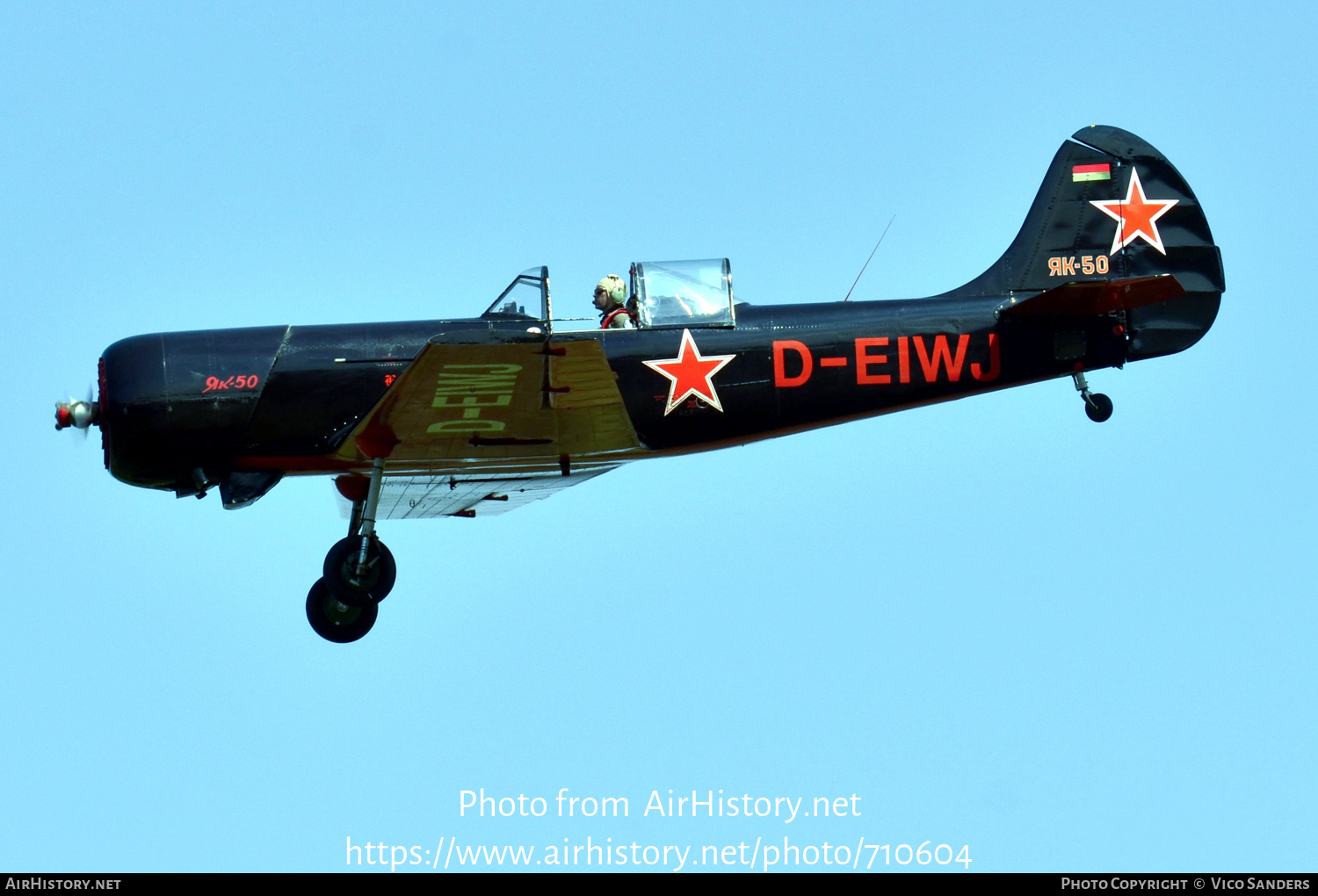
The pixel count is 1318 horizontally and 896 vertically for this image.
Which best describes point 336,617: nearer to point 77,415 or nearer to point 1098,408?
point 77,415

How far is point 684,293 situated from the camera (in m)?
13.0

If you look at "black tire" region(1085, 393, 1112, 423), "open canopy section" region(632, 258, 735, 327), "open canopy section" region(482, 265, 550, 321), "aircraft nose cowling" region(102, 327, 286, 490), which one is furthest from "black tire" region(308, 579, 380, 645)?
"black tire" region(1085, 393, 1112, 423)

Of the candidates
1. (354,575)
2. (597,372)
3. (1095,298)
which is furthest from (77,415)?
(1095,298)

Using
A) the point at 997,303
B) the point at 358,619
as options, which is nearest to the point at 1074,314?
the point at 997,303

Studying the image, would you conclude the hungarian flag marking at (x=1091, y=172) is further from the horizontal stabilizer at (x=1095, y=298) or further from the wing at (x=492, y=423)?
the wing at (x=492, y=423)

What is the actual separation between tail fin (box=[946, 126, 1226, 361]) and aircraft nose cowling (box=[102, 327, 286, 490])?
18.1ft

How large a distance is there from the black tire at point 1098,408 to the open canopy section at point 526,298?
14.5ft

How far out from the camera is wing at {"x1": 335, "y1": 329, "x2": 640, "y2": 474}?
1116 centimetres

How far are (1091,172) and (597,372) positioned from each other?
540 centimetres

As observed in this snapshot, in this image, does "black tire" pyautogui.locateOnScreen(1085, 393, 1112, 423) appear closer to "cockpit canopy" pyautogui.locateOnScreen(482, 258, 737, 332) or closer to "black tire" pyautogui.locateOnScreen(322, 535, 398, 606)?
"cockpit canopy" pyautogui.locateOnScreen(482, 258, 737, 332)

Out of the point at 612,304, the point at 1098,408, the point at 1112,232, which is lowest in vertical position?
the point at 1098,408

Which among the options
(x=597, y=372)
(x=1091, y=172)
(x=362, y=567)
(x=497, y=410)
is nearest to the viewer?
(x=597, y=372)
